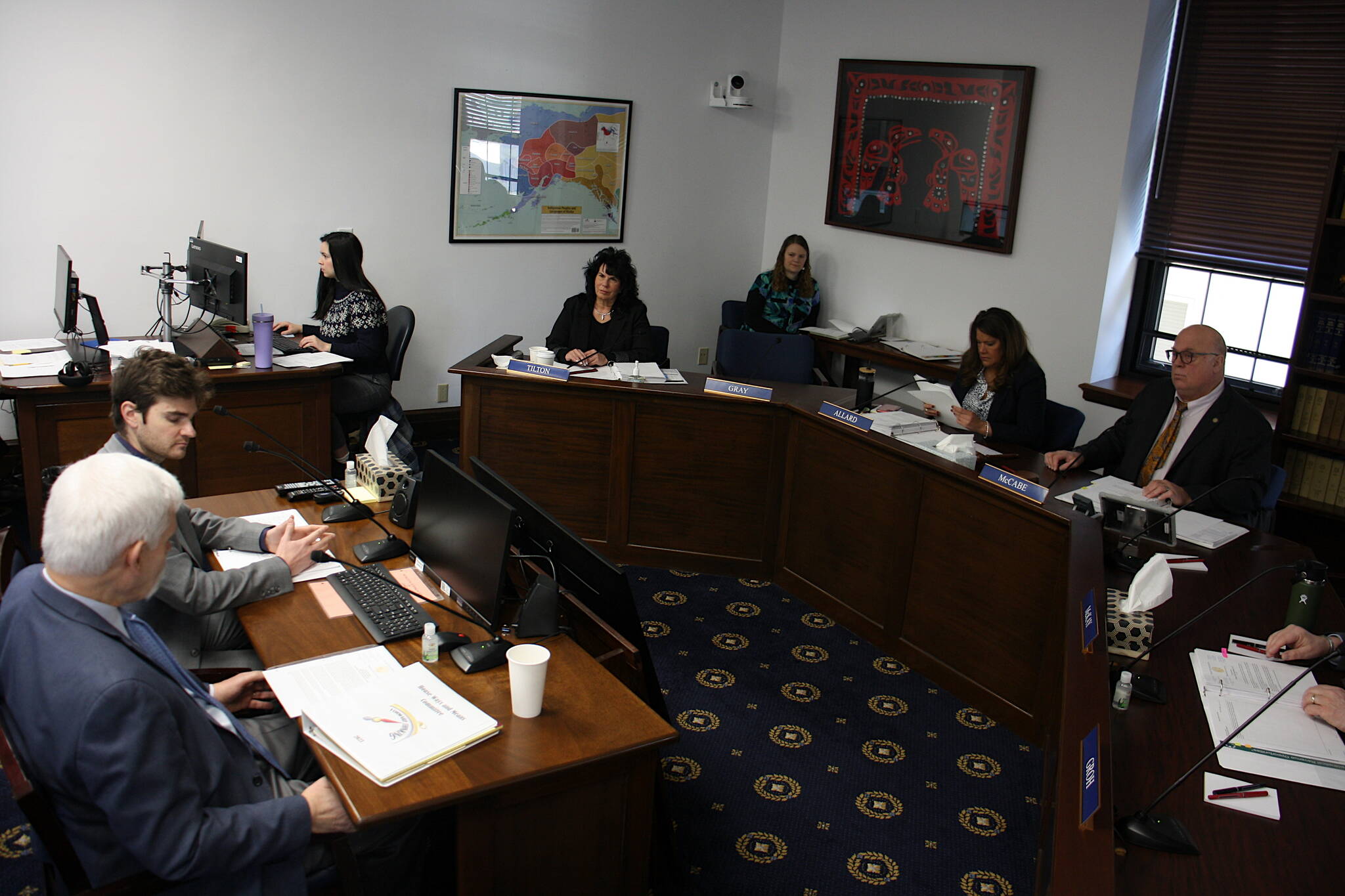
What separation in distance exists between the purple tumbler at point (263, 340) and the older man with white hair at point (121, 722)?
2.85 metres

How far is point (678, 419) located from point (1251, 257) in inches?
118

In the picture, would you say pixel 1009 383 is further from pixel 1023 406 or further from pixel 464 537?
pixel 464 537

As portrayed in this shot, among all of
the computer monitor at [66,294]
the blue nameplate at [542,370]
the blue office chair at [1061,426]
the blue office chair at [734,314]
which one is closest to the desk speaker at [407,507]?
the blue nameplate at [542,370]

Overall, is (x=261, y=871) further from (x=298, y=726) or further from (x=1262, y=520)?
(x=1262, y=520)

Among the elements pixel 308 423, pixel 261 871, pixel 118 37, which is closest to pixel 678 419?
pixel 308 423

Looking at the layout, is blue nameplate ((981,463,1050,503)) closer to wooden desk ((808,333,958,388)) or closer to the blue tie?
wooden desk ((808,333,958,388))

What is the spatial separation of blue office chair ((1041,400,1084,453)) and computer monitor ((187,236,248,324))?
3.61 meters

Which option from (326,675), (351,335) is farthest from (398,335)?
(326,675)

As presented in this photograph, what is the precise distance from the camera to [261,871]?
184 cm

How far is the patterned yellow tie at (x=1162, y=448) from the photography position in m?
3.65

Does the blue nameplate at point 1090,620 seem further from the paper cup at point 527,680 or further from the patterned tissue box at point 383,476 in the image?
the patterned tissue box at point 383,476

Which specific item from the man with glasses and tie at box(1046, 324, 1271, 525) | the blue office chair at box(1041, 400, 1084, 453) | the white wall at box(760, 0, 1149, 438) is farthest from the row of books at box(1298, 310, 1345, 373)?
the man with glasses and tie at box(1046, 324, 1271, 525)

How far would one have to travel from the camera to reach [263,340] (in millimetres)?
4594

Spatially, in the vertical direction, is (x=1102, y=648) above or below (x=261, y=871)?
above
